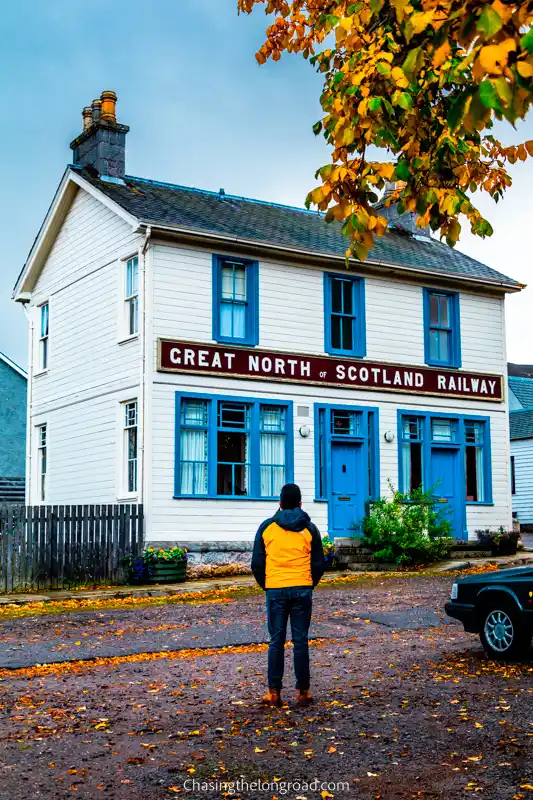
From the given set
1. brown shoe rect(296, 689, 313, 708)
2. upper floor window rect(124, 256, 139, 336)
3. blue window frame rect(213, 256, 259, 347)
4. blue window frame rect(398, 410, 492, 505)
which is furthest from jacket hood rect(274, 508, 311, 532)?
blue window frame rect(398, 410, 492, 505)

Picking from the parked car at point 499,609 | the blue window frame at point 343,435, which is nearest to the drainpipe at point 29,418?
the blue window frame at point 343,435

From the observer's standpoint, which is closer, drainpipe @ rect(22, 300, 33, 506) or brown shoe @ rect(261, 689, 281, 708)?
brown shoe @ rect(261, 689, 281, 708)

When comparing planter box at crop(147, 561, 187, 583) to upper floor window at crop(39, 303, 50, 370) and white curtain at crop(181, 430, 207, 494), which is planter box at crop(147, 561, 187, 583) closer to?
white curtain at crop(181, 430, 207, 494)

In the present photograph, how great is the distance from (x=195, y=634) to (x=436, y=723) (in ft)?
19.1

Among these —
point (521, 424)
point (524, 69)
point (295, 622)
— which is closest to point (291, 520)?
point (295, 622)

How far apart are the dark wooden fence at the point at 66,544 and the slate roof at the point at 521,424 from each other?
79.3 ft

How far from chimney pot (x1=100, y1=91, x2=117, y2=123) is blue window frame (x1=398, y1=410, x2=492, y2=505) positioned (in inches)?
396

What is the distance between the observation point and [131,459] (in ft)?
71.7

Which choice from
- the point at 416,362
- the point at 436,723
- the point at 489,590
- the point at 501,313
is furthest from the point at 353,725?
the point at 501,313

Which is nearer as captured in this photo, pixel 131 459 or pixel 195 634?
pixel 195 634

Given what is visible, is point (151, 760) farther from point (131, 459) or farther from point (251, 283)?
point (251, 283)

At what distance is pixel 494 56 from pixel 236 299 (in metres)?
18.0

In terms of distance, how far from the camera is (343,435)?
2370cm

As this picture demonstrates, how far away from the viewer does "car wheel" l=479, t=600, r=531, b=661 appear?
10.3m
